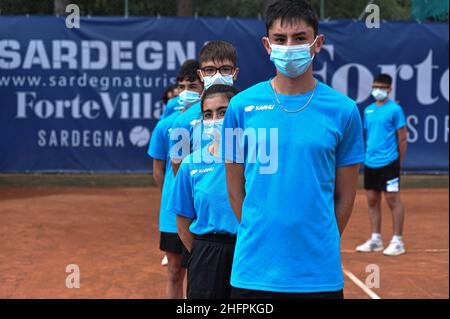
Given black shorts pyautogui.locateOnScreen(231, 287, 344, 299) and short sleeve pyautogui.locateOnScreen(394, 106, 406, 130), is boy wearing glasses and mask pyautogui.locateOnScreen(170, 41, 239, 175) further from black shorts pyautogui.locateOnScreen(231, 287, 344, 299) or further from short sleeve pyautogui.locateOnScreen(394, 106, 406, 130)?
short sleeve pyautogui.locateOnScreen(394, 106, 406, 130)

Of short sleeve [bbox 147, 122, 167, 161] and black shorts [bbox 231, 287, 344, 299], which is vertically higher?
short sleeve [bbox 147, 122, 167, 161]

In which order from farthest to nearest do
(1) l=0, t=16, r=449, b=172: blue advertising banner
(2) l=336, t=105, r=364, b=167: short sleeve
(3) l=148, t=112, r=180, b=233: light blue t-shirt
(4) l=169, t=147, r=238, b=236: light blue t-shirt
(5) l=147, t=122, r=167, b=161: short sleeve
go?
1. (1) l=0, t=16, r=449, b=172: blue advertising banner
2. (5) l=147, t=122, r=167, b=161: short sleeve
3. (3) l=148, t=112, r=180, b=233: light blue t-shirt
4. (4) l=169, t=147, r=238, b=236: light blue t-shirt
5. (2) l=336, t=105, r=364, b=167: short sleeve

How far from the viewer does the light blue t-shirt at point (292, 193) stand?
8.88 feet

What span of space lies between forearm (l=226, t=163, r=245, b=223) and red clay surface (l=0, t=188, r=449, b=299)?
2.40 m

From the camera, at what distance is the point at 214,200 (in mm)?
3453

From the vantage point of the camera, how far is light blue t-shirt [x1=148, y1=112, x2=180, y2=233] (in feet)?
16.4

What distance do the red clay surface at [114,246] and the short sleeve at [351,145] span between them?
9.03 ft

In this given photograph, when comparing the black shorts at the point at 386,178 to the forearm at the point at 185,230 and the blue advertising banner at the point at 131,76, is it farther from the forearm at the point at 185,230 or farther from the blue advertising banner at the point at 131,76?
the blue advertising banner at the point at 131,76

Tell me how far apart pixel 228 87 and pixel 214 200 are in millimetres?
506

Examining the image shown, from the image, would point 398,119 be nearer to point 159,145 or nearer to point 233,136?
point 159,145

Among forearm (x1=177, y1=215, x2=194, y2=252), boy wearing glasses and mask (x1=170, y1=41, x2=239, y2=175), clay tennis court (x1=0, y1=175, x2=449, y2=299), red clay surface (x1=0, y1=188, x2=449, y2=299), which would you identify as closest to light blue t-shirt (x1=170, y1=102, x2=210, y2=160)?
boy wearing glasses and mask (x1=170, y1=41, x2=239, y2=175)

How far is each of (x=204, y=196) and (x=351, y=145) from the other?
2.89ft

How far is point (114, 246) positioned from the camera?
867 cm

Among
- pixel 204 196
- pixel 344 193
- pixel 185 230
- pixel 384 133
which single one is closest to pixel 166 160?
pixel 185 230
